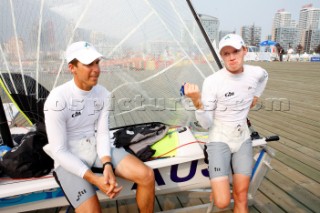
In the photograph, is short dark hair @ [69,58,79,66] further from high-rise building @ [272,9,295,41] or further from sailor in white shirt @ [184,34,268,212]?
high-rise building @ [272,9,295,41]

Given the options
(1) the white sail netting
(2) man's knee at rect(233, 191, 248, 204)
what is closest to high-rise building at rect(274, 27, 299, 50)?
(1) the white sail netting

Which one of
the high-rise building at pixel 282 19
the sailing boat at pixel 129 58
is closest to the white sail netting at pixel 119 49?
the sailing boat at pixel 129 58

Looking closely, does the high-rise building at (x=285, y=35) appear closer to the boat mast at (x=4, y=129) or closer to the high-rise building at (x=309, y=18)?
the high-rise building at (x=309, y=18)

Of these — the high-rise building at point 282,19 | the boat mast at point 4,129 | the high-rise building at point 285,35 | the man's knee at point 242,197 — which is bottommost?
the man's knee at point 242,197

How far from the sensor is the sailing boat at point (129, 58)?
7.02 ft

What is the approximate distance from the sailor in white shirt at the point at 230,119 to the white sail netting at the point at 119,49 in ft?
1.84

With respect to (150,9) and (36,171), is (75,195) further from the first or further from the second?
(150,9)

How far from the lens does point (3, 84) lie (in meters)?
2.33

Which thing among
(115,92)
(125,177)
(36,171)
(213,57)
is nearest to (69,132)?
(36,171)

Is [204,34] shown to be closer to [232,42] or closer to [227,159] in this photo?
[232,42]

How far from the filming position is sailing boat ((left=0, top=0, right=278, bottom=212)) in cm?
214

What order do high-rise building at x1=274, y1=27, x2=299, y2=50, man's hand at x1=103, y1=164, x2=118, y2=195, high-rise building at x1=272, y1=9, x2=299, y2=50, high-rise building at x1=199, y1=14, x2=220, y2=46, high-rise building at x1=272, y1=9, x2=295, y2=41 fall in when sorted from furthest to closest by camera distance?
1. high-rise building at x1=272, y1=9, x2=295, y2=41
2. high-rise building at x1=274, y1=27, x2=299, y2=50
3. high-rise building at x1=272, y1=9, x2=299, y2=50
4. high-rise building at x1=199, y1=14, x2=220, y2=46
5. man's hand at x1=103, y1=164, x2=118, y2=195

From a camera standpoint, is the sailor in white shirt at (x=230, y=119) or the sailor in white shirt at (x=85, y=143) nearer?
the sailor in white shirt at (x=85, y=143)

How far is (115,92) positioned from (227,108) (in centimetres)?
106
